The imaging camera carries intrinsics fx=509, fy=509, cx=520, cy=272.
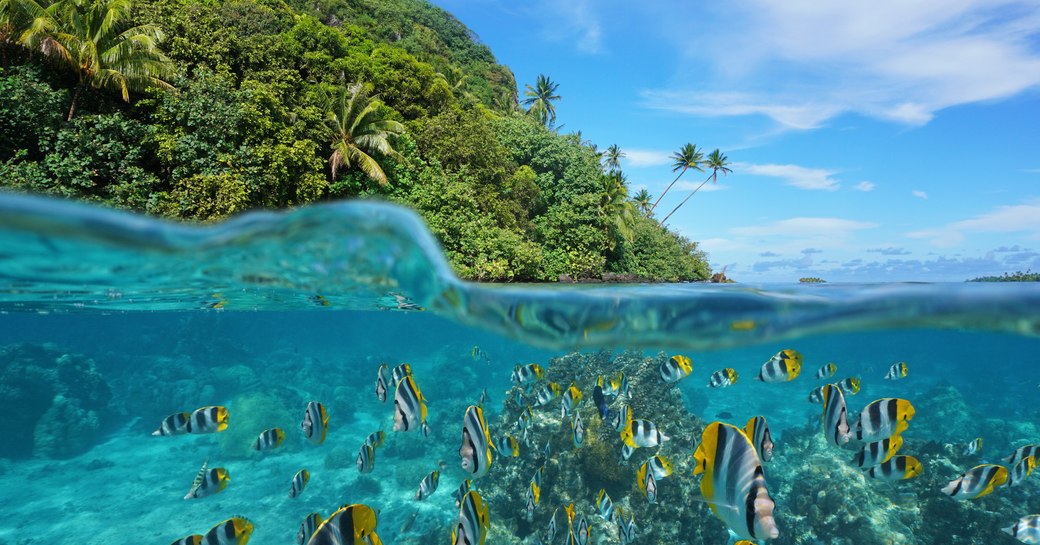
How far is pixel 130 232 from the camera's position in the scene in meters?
5.35

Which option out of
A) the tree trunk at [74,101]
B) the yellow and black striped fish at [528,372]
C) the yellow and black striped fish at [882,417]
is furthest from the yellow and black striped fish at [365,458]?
the tree trunk at [74,101]

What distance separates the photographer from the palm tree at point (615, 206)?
107ft

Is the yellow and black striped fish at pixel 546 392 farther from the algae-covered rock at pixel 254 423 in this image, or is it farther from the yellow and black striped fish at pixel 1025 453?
the algae-covered rock at pixel 254 423

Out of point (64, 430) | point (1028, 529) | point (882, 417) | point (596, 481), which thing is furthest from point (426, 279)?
point (64, 430)

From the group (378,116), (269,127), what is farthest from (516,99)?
(269,127)

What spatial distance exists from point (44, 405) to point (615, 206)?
2892 centimetres

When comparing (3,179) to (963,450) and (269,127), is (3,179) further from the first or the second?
(963,450)

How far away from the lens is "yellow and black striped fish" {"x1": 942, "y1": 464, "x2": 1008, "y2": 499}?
17.4 ft

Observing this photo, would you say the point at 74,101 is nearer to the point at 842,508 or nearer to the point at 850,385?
the point at 850,385

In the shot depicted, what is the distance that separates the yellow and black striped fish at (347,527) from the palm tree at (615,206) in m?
29.0

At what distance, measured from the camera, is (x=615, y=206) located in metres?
33.5

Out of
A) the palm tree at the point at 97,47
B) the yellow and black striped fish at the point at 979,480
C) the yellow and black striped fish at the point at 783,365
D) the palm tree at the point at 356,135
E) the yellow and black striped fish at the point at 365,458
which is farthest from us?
the palm tree at the point at 356,135

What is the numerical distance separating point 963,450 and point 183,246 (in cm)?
1708

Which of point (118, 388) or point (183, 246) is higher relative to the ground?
point (183, 246)
